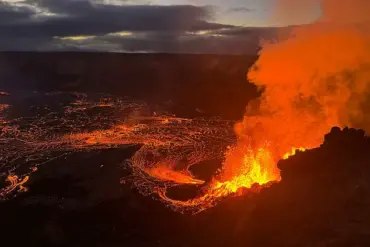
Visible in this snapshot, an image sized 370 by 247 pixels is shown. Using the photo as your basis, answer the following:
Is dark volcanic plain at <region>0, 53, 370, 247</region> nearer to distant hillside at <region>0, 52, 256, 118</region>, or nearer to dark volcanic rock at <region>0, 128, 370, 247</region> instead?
dark volcanic rock at <region>0, 128, 370, 247</region>

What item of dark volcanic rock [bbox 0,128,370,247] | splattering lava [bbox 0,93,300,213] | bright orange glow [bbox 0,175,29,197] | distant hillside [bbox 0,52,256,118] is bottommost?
dark volcanic rock [bbox 0,128,370,247]

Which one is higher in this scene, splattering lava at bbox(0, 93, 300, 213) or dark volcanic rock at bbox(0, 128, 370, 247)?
splattering lava at bbox(0, 93, 300, 213)

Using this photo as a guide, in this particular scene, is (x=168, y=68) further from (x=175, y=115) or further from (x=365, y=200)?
(x=365, y=200)

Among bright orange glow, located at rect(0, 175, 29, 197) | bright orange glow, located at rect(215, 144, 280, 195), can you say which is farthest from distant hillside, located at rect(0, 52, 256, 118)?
bright orange glow, located at rect(0, 175, 29, 197)

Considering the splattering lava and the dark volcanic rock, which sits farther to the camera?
the splattering lava

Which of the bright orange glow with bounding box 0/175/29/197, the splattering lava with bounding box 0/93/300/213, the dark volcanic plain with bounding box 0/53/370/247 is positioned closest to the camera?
the dark volcanic plain with bounding box 0/53/370/247

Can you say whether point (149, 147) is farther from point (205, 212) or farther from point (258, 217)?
point (258, 217)

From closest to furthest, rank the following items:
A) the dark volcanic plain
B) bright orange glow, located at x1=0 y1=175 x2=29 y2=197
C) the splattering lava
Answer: the dark volcanic plain
the splattering lava
bright orange glow, located at x1=0 y1=175 x2=29 y2=197

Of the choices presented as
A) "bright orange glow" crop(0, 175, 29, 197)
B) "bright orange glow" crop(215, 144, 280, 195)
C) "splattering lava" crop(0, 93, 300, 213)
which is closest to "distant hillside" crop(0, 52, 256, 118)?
"splattering lava" crop(0, 93, 300, 213)

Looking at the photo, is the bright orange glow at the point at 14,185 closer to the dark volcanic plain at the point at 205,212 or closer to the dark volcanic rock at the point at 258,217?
the dark volcanic plain at the point at 205,212

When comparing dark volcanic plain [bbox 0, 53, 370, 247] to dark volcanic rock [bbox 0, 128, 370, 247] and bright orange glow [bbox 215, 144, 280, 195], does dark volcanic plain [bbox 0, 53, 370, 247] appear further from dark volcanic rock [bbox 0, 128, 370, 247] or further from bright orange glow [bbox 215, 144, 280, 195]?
bright orange glow [bbox 215, 144, 280, 195]
